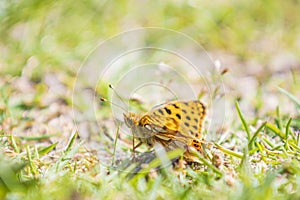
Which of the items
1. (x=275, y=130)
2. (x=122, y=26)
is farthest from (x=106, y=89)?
(x=275, y=130)

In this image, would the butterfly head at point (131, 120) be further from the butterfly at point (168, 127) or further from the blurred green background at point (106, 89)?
the blurred green background at point (106, 89)

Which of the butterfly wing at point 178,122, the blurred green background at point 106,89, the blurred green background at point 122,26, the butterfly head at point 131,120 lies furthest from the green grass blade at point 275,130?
the blurred green background at point 122,26

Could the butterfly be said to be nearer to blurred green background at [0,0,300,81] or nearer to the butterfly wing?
the butterfly wing

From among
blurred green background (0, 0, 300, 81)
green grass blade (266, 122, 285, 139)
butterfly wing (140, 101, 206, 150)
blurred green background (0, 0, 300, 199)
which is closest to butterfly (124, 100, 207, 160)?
butterfly wing (140, 101, 206, 150)

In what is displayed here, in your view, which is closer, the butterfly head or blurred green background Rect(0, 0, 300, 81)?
the butterfly head

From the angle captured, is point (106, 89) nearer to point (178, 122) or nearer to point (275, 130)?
point (178, 122)

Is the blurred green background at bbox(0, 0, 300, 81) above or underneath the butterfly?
above

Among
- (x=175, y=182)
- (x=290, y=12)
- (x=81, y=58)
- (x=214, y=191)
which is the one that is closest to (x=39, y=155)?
(x=175, y=182)

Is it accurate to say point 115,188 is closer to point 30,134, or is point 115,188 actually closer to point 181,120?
point 181,120
